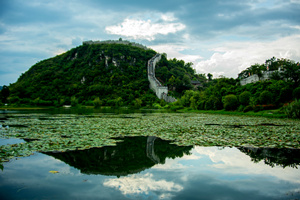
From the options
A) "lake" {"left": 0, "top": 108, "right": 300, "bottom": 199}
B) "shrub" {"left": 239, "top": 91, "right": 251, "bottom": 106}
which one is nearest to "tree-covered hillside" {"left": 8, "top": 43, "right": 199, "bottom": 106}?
"shrub" {"left": 239, "top": 91, "right": 251, "bottom": 106}

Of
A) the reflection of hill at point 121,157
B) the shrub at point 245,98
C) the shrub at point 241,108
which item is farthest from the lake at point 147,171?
the shrub at point 245,98

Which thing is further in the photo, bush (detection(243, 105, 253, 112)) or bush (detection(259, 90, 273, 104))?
bush (detection(243, 105, 253, 112))

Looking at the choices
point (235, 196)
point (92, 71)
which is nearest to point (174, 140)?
point (235, 196)

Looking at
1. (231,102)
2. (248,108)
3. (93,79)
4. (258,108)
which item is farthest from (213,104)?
(93,79)

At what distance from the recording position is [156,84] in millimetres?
97625

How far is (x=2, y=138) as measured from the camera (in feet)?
38.1

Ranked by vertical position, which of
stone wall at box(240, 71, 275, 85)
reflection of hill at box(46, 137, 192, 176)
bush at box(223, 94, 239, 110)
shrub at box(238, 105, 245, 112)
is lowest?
reflection of hill at box(46, 137, 192, 176)

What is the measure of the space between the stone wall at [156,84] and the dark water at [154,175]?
7412cm

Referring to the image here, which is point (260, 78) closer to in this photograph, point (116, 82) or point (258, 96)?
point (258, 96)

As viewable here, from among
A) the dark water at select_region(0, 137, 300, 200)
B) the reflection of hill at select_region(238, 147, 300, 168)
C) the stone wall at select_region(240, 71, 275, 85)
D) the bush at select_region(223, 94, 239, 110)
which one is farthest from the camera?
the stone wall at select_region(240, 71, 275, 85)

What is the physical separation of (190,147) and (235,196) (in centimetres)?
517

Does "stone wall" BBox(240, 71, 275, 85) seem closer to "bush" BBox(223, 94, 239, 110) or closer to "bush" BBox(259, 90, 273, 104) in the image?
"bush" BBox(223, 94, 239, 110)

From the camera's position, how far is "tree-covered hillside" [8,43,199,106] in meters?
88.9

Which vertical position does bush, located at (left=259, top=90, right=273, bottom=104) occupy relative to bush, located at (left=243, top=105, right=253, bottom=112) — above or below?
above
